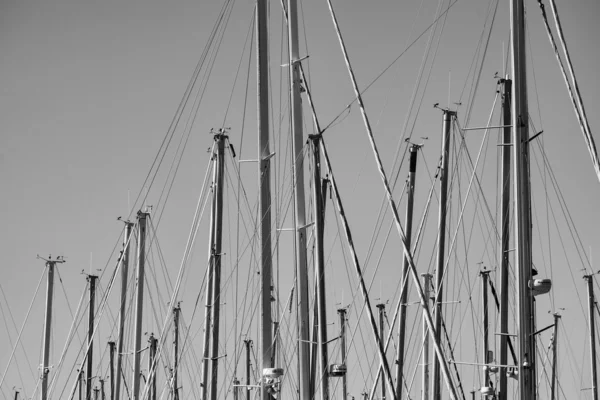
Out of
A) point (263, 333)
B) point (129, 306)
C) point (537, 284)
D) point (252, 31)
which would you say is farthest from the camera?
point (129, 306)

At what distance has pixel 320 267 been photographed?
85.7 ft

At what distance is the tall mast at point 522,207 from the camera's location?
70.2ft

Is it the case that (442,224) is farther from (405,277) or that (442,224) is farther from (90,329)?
(90,329)

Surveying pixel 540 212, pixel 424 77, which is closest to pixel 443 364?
pixel 424 77

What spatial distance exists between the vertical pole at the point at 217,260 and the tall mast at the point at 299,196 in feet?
33.1

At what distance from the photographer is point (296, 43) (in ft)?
91.6

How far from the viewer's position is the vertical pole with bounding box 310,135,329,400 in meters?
25.5

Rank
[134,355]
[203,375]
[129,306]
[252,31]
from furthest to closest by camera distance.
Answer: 1. [129,306]
2. [134,355]
3. [203,375]
4. [252,31]

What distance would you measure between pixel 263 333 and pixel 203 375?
34.7 feet

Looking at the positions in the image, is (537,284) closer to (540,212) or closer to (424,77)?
(424,77)

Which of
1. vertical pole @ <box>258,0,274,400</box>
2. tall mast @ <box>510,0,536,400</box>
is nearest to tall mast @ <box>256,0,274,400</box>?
vertical pole @ <box>258,0,274,400</box>

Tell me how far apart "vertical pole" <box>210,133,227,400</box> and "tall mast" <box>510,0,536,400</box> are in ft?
50.0

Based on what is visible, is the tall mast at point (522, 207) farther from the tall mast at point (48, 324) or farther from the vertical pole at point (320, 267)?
the tall mast at point (48, 324)

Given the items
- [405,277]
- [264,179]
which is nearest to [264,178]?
[264,179]
